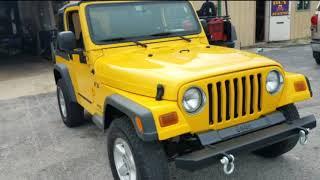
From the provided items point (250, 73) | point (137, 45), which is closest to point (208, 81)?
point (250, 73)

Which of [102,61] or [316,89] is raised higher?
[102,61]

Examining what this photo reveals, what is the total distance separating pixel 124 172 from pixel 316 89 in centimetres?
489

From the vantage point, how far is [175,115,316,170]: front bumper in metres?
3.00

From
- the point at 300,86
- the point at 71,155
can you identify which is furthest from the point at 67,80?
the point at 300,86

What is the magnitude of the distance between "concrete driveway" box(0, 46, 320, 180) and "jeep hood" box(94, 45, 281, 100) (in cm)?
95

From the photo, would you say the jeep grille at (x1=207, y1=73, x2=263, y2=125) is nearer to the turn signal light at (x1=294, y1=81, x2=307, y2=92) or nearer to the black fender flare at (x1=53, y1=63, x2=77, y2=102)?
the turn signal light at (x1=294, y1=81, x2=307, y2=92)

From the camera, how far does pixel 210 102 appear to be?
10.5 ft

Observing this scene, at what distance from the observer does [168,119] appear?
119 inches

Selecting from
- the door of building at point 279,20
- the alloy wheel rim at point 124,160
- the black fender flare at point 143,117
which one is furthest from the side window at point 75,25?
the door of building at point 279,20

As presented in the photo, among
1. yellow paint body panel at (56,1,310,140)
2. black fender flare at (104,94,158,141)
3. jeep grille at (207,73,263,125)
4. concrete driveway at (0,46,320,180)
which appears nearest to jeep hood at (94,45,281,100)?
yellow paint body panel at (56,1,310,140)

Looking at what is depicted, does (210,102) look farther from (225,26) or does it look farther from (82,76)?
(225,26)

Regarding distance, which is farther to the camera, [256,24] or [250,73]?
[256,24]

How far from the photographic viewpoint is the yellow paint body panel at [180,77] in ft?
10.3

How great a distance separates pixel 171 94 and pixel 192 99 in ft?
0.59
